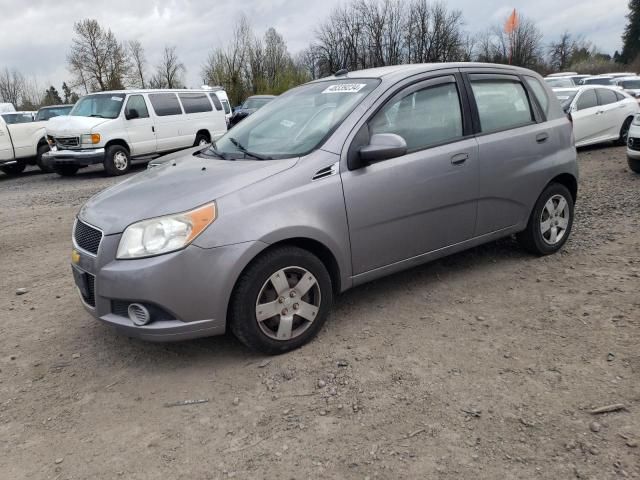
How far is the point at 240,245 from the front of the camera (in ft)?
10.1

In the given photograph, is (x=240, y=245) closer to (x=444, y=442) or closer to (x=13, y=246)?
(x=444, y=442)

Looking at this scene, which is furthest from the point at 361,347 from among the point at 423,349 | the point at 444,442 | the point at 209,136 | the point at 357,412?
the point at 209,136

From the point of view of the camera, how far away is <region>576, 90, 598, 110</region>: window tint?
38.2ft

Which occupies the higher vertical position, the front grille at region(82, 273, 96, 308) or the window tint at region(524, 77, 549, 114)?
the window tint at region(524, 77, 549, 114)

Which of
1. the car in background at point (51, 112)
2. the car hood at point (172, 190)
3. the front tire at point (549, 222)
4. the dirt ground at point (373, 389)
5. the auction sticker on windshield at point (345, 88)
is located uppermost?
the car in background at point (51, 112)

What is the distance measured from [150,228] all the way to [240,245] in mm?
525

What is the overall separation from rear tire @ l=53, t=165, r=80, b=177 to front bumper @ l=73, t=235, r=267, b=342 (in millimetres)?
10931

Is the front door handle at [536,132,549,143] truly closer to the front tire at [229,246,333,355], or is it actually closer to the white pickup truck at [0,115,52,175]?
the front tire at [229,246,333,355]

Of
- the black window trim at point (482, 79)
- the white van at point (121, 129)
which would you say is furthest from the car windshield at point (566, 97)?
the white van at point (121, 129)

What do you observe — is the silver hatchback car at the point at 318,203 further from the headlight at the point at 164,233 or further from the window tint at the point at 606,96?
the window tint at the point at 606,96

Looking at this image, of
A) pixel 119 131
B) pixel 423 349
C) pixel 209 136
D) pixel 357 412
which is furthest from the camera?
pixel 209 136

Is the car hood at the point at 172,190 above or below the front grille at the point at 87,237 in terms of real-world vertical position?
above

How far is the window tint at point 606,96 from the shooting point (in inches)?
472

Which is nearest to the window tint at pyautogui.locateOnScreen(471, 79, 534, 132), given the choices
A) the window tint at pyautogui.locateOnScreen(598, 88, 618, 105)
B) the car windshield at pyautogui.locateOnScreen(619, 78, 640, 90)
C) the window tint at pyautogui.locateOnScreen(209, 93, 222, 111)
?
the window tint at pyautogui.locateOnScreen(598, 88, 618, 105)
